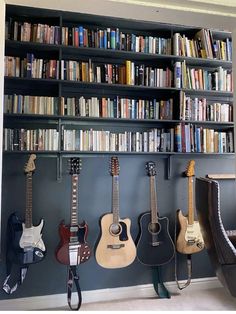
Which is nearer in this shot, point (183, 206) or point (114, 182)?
point (114, 182)

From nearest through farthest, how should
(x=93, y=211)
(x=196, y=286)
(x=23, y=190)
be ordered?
(x=23, y=190) < (x=93, y=211) < (x=196, y=286)

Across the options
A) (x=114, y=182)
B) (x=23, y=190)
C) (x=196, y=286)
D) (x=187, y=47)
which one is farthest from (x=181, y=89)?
(x=196, y=286)

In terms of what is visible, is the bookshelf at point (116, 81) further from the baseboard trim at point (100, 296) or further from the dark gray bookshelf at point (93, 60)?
the baseboard trim at point (100, 296)

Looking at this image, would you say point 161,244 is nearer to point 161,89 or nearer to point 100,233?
point 100,233

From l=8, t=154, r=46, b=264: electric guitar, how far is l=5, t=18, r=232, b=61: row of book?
101 centimetres

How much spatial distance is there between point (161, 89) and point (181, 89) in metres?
0.19

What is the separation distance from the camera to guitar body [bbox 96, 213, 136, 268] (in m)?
2.42

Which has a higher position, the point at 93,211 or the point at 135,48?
the point at 135,48

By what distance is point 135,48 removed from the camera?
101 inches

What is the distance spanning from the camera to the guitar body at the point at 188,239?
8.58ft

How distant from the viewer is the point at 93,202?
2588 millimetres

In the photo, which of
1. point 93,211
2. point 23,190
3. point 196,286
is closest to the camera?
point 23,190

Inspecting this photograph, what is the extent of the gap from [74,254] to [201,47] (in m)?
2.20

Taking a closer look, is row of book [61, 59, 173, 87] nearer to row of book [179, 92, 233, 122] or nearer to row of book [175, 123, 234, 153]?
row of book [179, 92, 233, 122]
